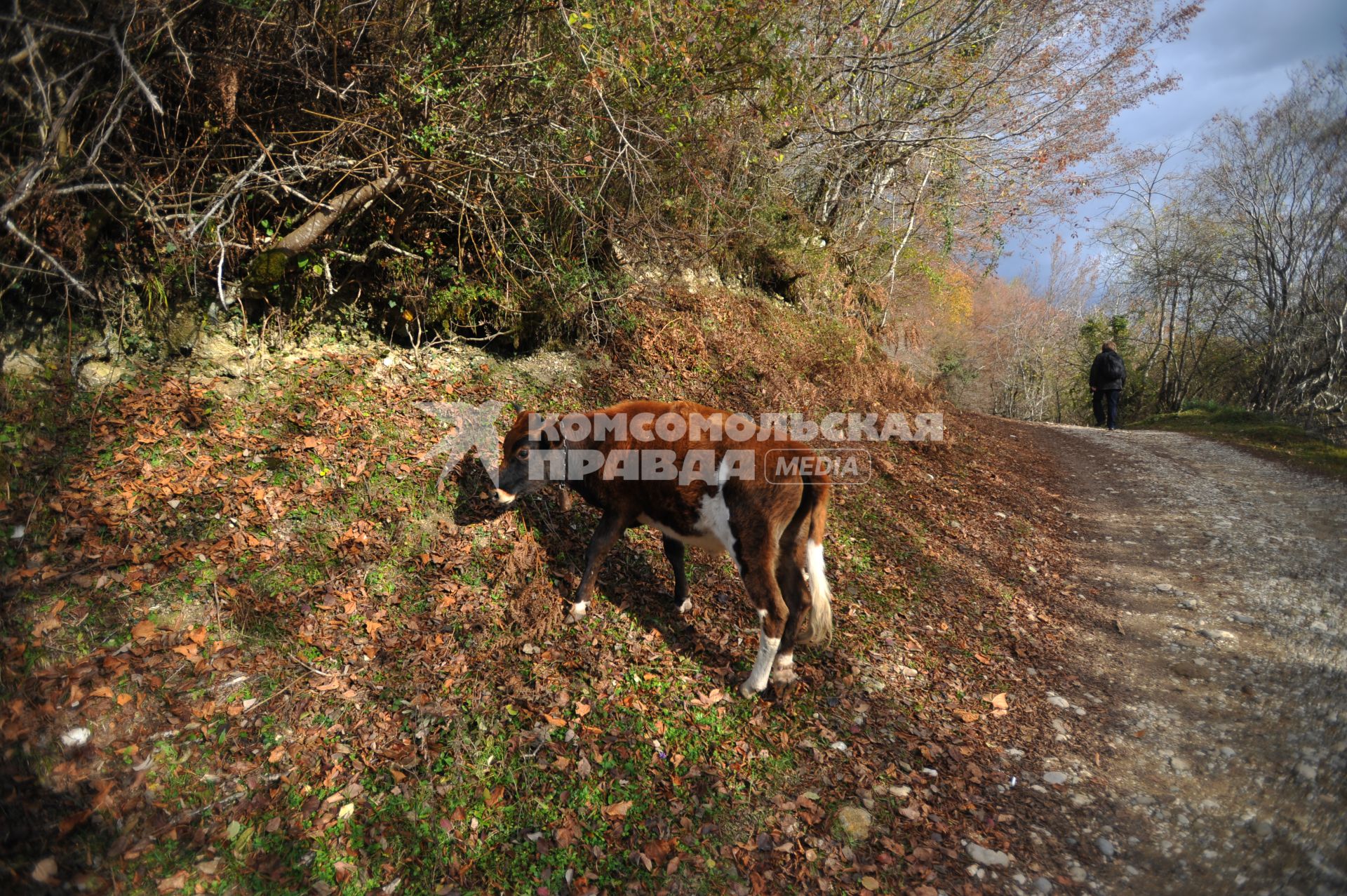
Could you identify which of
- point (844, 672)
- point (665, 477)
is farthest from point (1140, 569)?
point (665, 477)

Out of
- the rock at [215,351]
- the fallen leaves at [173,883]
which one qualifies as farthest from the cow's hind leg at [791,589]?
the rock at [215,351]

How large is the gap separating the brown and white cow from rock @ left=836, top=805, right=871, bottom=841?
103 cm

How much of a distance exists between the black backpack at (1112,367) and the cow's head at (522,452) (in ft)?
55.1

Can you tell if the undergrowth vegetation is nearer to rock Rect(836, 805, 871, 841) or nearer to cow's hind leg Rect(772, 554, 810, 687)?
cow's hind leg Rect(772, 554, 810, 687)

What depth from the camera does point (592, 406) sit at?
24.0 feet

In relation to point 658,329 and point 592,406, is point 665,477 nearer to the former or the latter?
point 592,406

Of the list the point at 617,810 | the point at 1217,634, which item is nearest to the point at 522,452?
the point at 617,810

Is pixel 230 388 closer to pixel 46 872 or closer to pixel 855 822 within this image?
pixel 46 872

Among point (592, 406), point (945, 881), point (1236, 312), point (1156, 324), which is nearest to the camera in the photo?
point (945, 881)

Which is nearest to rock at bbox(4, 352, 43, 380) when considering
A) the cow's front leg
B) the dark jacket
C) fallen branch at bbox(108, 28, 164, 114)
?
fallen branch at bbox(108, 28, 164, 114)

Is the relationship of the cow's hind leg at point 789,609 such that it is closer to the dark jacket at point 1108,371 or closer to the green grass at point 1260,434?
the green grass at point 1260,434

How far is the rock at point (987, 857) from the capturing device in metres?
3.62

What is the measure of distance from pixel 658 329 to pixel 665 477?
4559mm

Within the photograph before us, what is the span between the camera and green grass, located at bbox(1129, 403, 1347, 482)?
12.3 meters
